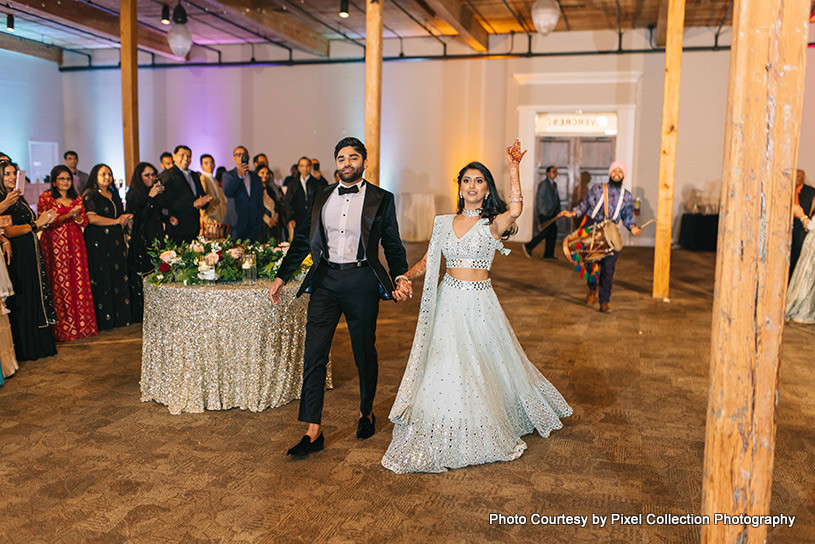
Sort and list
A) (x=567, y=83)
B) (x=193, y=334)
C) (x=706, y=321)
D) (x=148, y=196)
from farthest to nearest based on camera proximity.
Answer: (x=567, y=83), (x=706, y=321), (x=148, y=196), (x=193, y=334)

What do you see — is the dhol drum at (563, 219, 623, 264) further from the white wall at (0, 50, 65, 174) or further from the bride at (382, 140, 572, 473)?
the white wall at (0, 50, 65, 174)

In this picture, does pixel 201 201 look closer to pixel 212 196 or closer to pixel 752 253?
pixel 212 196

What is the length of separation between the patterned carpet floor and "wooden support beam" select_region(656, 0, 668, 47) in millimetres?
7989

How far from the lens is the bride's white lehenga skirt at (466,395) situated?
3.71m

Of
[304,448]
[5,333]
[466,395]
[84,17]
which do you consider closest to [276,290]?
[304,448]

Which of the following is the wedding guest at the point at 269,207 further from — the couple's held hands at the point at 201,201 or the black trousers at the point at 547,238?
the black trousers at the point at 547,238

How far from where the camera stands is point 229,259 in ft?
15.6

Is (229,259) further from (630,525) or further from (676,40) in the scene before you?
(676,40)

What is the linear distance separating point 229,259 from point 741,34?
3.31 m

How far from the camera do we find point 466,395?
3.75 m

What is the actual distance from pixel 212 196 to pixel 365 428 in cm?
538

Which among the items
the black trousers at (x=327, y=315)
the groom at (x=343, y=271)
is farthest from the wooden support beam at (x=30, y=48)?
the black trousers at (x=327, y=315)

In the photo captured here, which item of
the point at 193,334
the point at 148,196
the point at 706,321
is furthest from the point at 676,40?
the point at 193,334

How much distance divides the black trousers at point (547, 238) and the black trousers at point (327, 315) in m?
8.85
